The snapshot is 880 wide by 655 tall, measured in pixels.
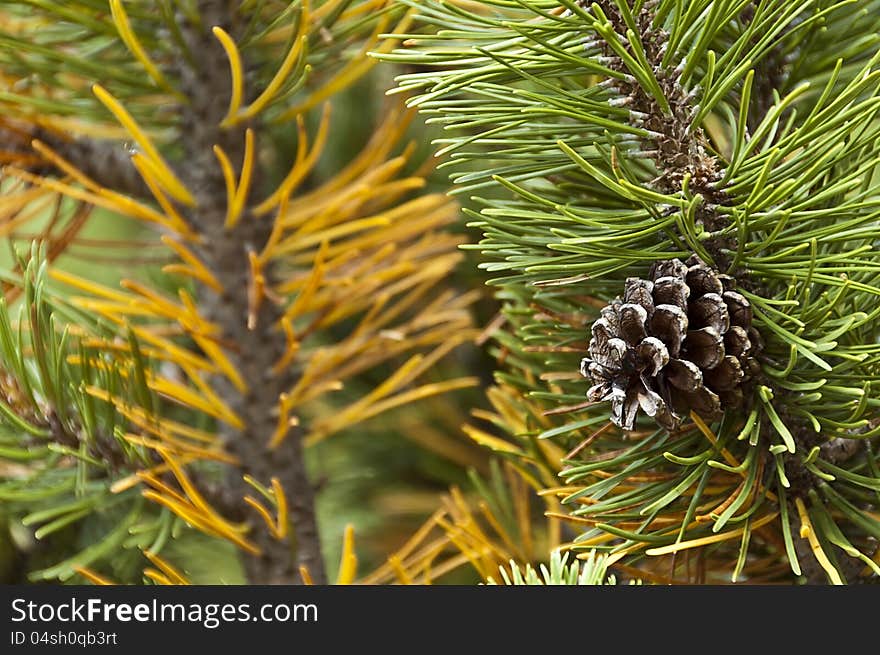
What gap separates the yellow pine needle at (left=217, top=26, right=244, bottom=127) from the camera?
344mm

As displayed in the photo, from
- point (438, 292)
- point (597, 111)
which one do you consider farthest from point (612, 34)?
point (438, 292)

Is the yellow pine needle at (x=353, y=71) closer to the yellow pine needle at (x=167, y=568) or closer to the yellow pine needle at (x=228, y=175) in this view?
the yellow pine needle at (x=228, y=175)

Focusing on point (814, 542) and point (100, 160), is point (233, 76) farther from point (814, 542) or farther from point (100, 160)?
point (814, 542)

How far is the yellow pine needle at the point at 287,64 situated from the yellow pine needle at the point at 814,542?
0.77 ft

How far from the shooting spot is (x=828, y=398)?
0.30 metres

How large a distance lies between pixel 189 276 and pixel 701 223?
0.76 feet

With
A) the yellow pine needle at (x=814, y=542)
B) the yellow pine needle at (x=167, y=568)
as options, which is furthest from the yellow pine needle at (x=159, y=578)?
the yellow pine needle at (x=814, y=542)

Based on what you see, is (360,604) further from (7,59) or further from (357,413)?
(7,59)

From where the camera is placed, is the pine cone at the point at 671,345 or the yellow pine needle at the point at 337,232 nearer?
the pine cone at the point at 671,345

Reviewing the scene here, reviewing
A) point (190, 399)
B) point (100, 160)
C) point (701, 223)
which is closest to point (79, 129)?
point (100, 160)

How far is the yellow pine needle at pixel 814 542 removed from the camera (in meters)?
0.28

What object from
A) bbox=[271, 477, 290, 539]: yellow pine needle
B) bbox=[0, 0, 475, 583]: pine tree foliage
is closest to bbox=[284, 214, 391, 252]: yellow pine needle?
bbox=[0, 0, 475, 583]: pine tree foliage

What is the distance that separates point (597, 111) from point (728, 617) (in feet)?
0.53

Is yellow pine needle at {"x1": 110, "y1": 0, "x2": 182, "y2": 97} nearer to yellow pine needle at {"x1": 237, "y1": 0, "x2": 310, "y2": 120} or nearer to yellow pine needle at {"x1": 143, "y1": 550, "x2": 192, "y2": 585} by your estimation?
yellow pine needle at {"x1": 237, "y1": 0, "x2": 310, "y2": 120}
